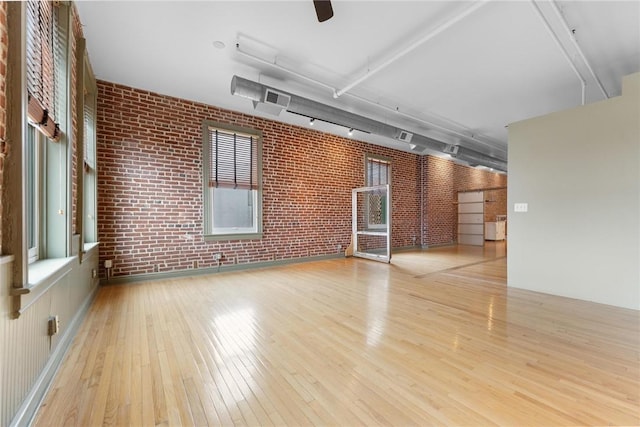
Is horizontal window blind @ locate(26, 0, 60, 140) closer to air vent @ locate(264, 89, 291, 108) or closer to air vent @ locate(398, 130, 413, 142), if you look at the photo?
air vent @ locate(264, 89, 291, 108)

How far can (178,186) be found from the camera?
15.8 feet

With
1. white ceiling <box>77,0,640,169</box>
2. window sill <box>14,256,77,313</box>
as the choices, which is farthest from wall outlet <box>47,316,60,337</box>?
white ceiling <box>77,0,640,169</box>

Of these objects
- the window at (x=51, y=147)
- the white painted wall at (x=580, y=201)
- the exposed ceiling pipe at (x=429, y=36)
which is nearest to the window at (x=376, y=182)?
the white painted wall at (x=580, y=201)

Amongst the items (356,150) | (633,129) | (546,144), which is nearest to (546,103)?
(546,144)

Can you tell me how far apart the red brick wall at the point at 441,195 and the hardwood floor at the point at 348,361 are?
5454 millimetres

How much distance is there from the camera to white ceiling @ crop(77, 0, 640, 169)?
8.89 ft

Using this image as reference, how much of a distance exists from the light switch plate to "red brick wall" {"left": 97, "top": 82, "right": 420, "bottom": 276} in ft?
12.8

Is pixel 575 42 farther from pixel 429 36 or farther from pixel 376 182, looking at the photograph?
pixel 376 182

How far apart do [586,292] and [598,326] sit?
3.75 ft

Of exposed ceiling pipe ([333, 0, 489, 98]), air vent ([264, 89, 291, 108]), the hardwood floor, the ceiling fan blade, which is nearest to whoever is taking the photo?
the hardwood floor

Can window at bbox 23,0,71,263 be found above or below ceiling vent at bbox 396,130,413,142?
below

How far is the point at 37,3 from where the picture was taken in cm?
209

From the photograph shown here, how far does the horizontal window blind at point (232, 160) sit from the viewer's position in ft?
16.9

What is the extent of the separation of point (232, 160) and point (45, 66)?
3.14 meters
